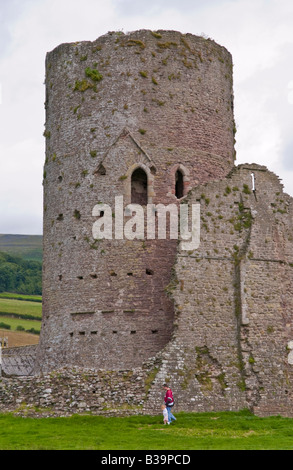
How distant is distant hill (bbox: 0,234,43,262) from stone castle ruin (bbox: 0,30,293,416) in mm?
108094

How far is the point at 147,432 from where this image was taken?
19.5 meters

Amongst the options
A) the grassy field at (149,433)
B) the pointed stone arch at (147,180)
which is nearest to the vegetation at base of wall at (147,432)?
the grassy field at (149,433)

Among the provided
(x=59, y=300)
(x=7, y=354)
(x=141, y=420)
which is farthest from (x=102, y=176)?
(x=7, y=354)

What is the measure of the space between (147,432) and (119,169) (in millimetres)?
9663

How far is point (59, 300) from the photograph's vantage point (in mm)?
26297

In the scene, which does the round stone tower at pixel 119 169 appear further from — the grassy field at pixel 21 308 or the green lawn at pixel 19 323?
the grassy field at pixel 21 308

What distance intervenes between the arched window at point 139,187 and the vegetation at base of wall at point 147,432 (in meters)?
7.28

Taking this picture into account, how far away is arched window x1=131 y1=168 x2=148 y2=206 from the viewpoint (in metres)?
26.4

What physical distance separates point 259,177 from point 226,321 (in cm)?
499

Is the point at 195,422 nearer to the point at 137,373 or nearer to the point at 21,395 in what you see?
the point at 137,373

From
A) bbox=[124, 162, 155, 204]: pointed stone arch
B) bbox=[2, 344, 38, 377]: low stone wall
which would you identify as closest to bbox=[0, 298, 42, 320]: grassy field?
bbox=[2, 344, 38, 377]: low stone wall

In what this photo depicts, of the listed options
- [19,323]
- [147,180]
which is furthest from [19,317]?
[147,180]

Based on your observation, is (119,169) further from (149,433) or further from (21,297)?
(21,297)

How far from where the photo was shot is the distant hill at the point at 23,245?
5510 inches
